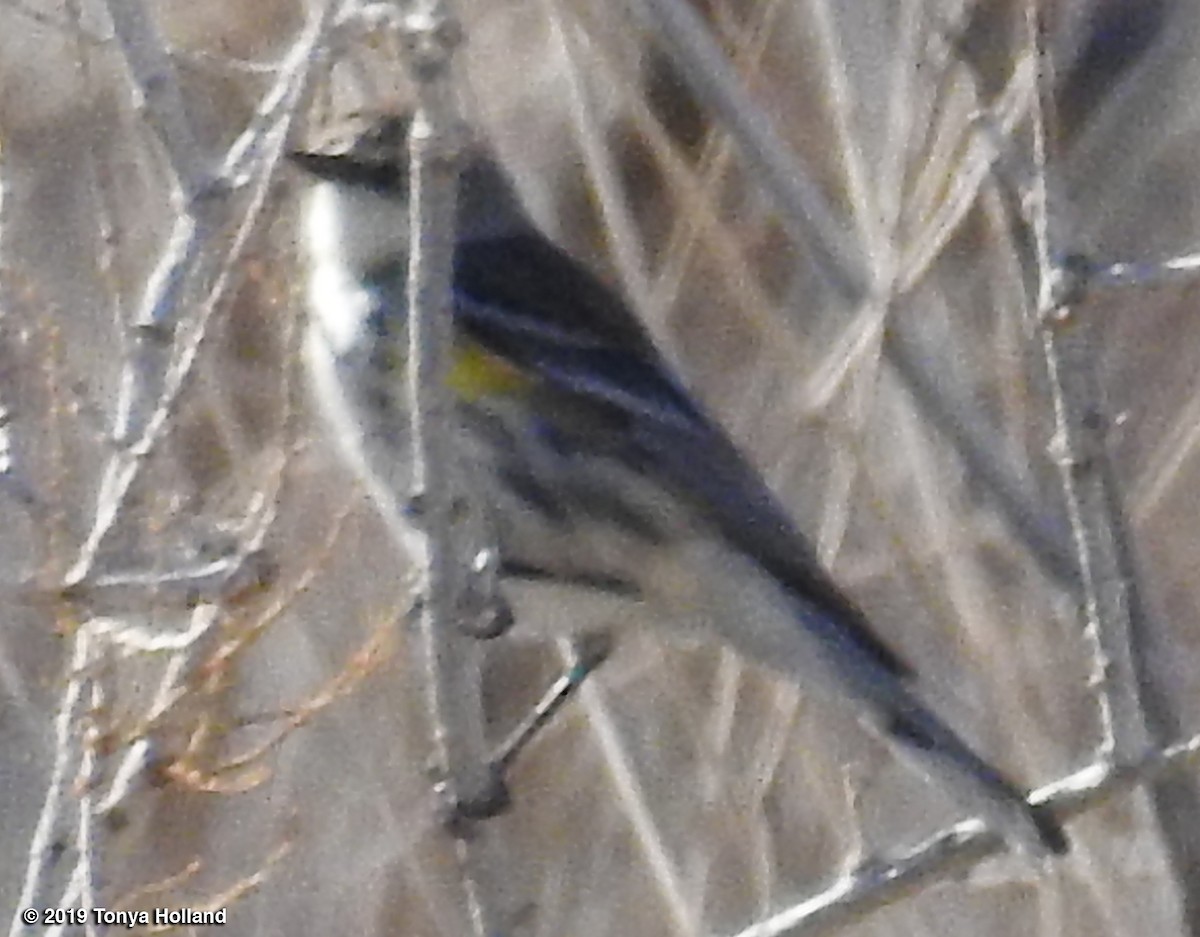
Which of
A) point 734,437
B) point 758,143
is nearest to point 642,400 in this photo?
point 758,143

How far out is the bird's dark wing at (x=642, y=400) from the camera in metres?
1.12

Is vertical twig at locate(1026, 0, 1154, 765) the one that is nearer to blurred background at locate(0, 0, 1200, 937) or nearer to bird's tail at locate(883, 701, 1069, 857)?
bird's tail at locate(883, 701, 1069, 857)

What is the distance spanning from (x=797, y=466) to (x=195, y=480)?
0.66 m

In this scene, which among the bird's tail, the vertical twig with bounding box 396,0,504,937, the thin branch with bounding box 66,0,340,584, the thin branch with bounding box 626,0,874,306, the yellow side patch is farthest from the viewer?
the thin branch with bounding box 626,0,874,306

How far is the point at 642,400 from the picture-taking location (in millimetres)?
1176

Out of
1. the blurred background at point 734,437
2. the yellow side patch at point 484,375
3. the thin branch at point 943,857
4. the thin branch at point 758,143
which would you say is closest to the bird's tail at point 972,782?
the thin branch at point 943,857

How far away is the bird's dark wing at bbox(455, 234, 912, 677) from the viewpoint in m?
1.12

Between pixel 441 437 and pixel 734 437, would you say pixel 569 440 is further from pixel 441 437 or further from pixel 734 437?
pixel 734 437

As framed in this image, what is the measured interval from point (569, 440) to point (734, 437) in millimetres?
538

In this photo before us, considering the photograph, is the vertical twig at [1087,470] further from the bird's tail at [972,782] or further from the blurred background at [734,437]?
the blurred background at [734,437]

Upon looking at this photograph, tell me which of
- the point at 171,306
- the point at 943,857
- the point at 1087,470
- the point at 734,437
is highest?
the point at 171,306

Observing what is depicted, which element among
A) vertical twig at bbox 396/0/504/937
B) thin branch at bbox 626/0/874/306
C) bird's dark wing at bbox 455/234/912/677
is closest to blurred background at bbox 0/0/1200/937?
thin branch at bbox 626/0/874/306

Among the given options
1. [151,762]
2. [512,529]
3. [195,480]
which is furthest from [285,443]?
[195,480]

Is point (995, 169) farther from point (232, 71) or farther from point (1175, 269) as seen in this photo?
point (232, 71)
